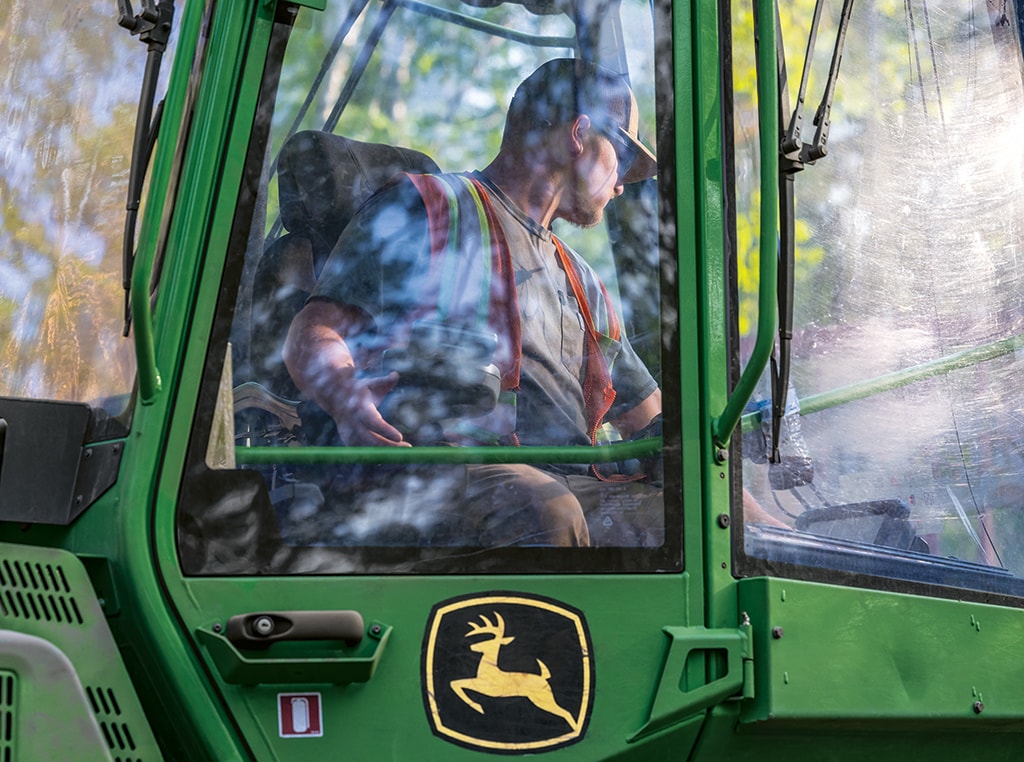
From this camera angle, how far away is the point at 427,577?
228cm

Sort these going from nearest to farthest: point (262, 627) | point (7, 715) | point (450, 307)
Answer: point (7, 715) < point (262, 627) < point (450, 307)

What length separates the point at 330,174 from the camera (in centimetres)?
244

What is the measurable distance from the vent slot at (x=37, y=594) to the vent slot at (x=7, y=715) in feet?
0.46

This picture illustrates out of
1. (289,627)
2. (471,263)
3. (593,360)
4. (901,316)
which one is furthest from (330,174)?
(901,316)

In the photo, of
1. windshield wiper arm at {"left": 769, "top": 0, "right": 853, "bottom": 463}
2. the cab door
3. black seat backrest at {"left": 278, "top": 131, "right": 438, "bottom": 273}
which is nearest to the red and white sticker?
the cab door

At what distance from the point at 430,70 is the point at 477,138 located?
0.48ft

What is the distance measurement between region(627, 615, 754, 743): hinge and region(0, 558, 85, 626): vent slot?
36.1 inches

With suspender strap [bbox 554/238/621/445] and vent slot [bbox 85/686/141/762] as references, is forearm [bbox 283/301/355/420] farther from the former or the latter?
vent slot [bbox 85/686/141/762]

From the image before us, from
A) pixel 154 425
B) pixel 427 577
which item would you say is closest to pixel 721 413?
pixel 427 577

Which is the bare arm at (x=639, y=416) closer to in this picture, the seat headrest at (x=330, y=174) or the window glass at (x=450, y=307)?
the window glass at (x=450, y=307)

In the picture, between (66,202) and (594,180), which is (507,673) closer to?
(594,180)

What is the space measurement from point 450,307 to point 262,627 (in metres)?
0.61

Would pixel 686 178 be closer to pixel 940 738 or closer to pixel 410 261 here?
pixel 410 261

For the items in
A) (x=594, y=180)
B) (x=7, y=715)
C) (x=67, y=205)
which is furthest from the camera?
(x=67, y=205)
